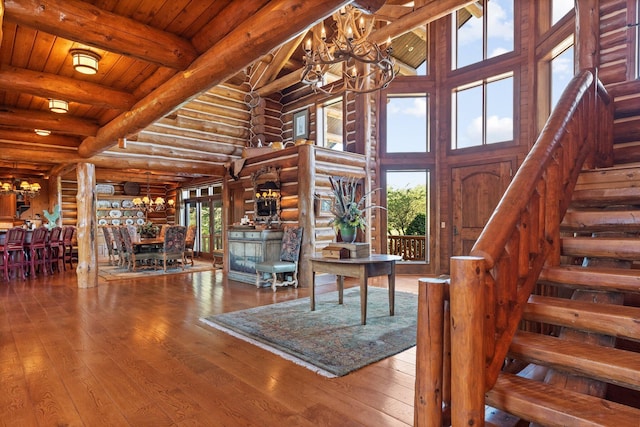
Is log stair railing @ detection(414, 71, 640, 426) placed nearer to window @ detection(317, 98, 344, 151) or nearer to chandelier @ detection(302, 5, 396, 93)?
chandelier @ detection(302, 5, 396, 93)

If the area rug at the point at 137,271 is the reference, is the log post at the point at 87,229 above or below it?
above

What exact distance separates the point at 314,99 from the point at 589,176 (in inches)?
296

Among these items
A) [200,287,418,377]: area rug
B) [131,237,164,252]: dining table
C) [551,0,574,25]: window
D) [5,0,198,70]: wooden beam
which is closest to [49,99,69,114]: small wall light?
[5,0,198,70]: wooden beam

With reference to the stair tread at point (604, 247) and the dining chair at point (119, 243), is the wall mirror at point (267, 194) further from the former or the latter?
the stair tread at point (604, 247)

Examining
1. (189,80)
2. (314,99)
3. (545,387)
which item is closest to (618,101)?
(545,387)

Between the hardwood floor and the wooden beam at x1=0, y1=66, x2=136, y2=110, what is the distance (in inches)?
106

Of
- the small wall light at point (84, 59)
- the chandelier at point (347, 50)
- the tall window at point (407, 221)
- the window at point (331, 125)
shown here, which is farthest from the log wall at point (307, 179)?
the small wall light at point (84, 59)

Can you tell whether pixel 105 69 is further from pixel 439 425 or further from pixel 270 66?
pixel 270 66

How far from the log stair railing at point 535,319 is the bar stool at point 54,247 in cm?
984

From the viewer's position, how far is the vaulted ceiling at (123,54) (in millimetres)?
2512

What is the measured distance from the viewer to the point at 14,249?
791cm

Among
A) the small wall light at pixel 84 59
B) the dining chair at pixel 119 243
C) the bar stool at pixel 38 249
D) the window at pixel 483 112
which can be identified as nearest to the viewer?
the small wall light at pixel 84 59

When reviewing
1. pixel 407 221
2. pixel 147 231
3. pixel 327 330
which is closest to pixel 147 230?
pixel 147 231

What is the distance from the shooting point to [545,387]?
1794mm
